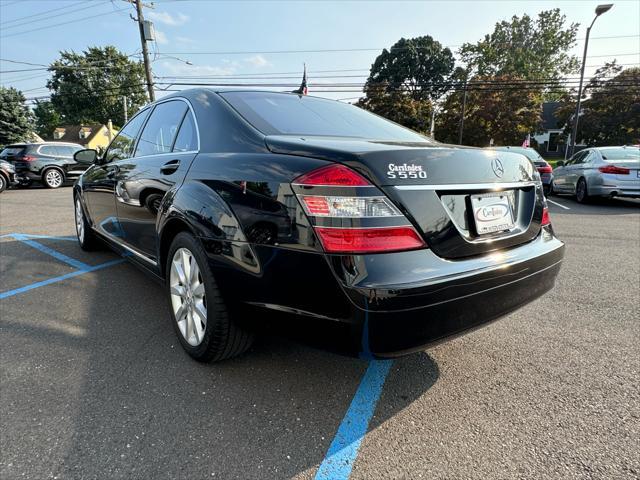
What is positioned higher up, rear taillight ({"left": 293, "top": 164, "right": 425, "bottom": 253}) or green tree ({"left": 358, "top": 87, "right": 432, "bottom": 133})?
green tree ({"left": 358, "top": 87, "right": 432, "bottom": 133})

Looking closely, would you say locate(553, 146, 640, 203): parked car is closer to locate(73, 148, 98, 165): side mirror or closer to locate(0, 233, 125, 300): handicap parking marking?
locate(0, 233, 125, 300): handicap parking marking

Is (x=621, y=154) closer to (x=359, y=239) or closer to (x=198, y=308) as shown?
(x=359, y=239)

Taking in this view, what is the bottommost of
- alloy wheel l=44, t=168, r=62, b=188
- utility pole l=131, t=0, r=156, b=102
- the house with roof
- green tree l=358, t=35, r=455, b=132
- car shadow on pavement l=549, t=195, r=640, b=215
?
car shadow on pavement l=549, t=195, r=640, b=215

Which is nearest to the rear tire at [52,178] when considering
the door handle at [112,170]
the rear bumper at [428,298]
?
the door handle at [112,170]

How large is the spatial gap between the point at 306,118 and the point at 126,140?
2080 millimetres

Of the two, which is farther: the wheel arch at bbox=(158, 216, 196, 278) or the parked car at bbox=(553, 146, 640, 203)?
the parked car at bbox=(553, 146, 640, 203)

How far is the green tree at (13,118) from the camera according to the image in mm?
38000

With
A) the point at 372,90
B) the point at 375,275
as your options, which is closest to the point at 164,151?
the point at 375,275

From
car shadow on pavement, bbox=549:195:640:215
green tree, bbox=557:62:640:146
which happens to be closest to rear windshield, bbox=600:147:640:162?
car shadow on pavement, bbox=549:195:640:215

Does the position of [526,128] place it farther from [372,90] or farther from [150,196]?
[150,196]

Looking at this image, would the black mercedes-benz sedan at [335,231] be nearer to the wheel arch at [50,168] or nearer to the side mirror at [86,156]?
the side mirror at [86,156]

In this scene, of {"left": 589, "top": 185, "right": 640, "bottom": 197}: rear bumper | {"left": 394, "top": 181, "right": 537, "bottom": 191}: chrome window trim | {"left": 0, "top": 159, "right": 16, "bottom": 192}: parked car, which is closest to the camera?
{"left": 394, "top": 181, "right": 537, "bottom": 191}: chrome window trim

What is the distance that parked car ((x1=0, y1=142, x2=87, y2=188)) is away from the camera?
44.5 feet

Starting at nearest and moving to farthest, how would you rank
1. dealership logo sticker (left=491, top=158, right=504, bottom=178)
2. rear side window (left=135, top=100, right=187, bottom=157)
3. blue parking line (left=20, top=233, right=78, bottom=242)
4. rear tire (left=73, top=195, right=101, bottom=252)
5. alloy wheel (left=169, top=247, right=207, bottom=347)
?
dealership logo sticker (left=491, top=158, right=504, bottom=178) < alloy wheel (left=169, top=247, right=207, bottom=347) < rear side window (left=135, top=100, right=187, bottom=157) < rear tire (left=73, top=195, right=101, bottom=252) < blue parking line (left=20, top=233, right=78, bottom=242)
